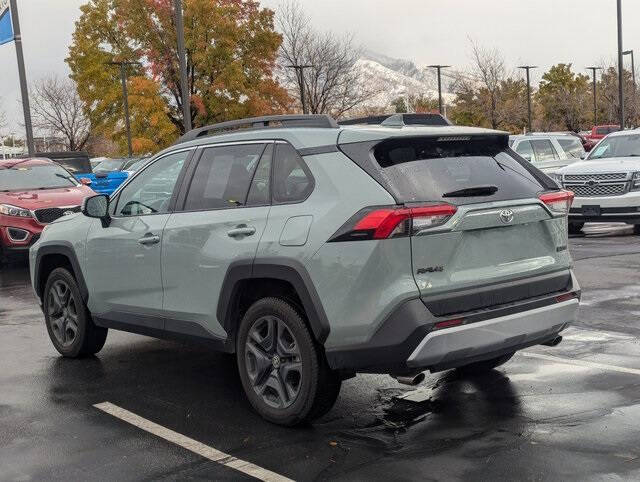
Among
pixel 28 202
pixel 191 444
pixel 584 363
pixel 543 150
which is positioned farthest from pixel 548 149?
pixel 191 444

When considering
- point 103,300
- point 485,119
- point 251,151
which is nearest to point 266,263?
point 251,151

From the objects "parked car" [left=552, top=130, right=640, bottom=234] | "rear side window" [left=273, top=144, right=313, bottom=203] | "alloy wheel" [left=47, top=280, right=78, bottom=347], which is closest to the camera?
"rear side window" [left=273, top=144, right=313, bottom=203]

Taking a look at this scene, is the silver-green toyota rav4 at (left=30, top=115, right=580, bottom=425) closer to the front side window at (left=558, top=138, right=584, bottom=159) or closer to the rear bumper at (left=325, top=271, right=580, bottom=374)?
the rear bumper at (left=325, top=271, right=580, bottom=374)

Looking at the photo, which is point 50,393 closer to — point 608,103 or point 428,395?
point 428,395

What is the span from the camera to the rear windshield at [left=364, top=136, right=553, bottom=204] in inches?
187

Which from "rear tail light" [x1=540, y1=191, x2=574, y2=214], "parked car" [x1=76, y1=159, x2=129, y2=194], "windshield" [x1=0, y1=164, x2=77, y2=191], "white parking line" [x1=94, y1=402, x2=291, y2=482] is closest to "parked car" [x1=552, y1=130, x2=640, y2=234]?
"windshield" [x1=0, y1=164, x2=77, y2=191]

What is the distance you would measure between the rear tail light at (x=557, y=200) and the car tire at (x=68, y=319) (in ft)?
12.6

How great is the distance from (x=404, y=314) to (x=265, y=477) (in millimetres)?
1092

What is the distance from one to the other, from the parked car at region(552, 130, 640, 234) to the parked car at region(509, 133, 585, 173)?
427cm

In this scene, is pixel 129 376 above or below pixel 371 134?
below

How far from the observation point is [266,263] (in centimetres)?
505

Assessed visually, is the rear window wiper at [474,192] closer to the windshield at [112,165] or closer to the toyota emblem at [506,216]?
the toyota emblem at [506,216]

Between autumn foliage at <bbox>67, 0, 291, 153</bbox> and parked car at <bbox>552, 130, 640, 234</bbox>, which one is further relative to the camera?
autumn foliage at <bbox>67, 0, 291, 153</bbox>

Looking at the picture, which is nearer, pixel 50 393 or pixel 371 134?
pixel 371 134
